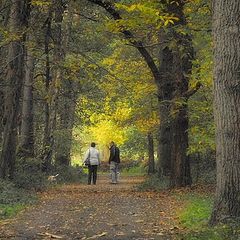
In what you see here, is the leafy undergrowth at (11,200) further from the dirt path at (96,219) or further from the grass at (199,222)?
the grass at (199,222)

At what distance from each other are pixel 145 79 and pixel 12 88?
9.75 metres

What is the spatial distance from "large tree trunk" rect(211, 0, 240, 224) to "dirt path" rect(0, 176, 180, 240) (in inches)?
43.4

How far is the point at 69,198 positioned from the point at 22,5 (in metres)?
6.09

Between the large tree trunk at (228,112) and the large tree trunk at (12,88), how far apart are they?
8.36 m

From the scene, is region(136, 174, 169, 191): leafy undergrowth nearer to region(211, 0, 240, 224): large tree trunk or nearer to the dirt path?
the dirt path

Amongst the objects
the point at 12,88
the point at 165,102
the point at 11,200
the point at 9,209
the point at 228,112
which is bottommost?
the point at 9,209

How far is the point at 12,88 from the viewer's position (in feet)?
49.5

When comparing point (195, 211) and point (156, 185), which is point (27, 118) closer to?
point (156, 185)

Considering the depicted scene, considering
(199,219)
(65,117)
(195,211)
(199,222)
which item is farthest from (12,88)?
(65,117)

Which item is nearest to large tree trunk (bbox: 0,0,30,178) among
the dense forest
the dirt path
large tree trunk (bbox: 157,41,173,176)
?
the dense forest

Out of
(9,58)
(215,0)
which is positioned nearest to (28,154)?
(9,58)

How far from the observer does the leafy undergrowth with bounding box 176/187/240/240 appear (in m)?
6.80

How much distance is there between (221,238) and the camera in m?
6.59

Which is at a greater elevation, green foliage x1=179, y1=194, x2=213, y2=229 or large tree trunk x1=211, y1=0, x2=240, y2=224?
large tree trunk x1=211, y1=0, x2=240, y2=224
